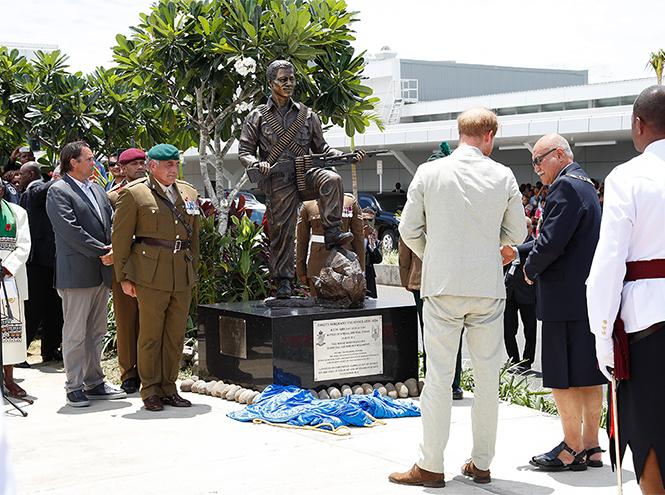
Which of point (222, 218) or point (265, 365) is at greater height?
point (222, 218)

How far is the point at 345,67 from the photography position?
10297mm

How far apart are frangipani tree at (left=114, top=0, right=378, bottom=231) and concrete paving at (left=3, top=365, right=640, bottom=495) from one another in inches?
185

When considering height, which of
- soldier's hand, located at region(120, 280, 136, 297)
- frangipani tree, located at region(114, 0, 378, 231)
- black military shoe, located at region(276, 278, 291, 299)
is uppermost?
frangipani tree, located at region(114, 0, 378, 231)

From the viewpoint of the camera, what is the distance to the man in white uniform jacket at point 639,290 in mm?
3070

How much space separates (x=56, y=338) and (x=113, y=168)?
7.00 feet

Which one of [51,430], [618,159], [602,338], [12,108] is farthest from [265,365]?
[618,159]

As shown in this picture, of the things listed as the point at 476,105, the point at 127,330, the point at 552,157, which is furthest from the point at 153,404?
the point at 476,105

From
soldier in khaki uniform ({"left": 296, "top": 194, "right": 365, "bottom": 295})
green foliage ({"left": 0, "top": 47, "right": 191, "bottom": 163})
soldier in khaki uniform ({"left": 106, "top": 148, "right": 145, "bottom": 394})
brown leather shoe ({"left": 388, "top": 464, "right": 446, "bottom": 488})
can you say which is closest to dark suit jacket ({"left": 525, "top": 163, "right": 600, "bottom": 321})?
brown leather shoe ({"left": 388, "top": 464, "right": 446, "bottom": 488})

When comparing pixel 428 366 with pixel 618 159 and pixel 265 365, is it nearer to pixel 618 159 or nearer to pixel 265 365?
pixel 265 365

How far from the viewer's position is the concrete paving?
14.4ft

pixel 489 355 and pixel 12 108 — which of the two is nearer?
pixel 489 355

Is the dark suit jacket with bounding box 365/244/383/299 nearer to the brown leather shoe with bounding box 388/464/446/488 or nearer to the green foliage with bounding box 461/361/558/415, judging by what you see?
the green foliage with bounding box 461/361/558/415

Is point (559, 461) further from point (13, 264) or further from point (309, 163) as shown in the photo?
point (13, 264)

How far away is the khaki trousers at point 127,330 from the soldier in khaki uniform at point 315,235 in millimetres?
1840
